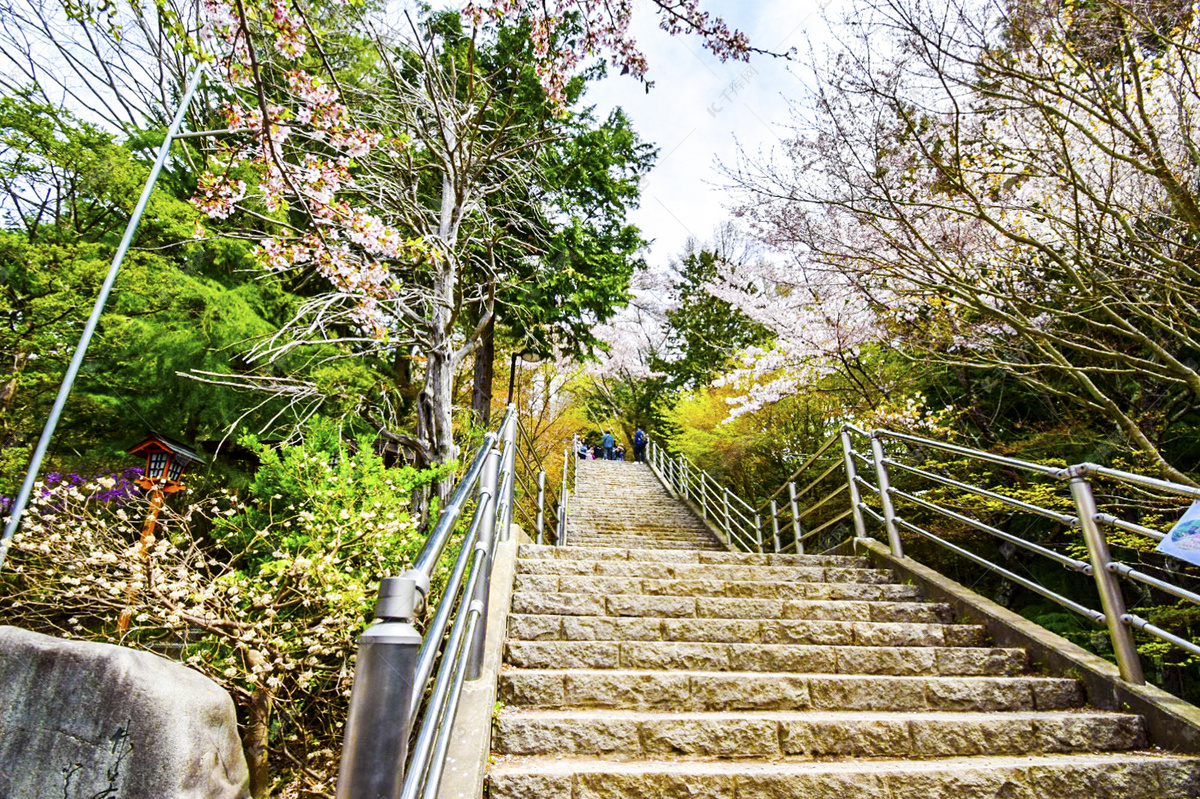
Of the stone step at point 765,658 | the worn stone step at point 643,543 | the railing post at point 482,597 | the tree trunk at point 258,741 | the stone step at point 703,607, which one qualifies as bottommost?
the tree trunk at point 258,741

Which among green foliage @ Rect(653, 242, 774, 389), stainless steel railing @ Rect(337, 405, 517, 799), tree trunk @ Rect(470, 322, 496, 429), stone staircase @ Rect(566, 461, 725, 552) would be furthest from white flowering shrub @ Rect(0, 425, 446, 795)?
green foliage @ Rect(653, 242, 774, 389)

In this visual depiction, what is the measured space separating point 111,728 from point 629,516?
8.59 meters

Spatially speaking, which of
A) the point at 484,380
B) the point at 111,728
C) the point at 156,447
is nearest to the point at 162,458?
the point at 156,447

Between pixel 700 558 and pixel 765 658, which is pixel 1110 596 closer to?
pixel 765 658

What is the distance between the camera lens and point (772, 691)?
251 cm

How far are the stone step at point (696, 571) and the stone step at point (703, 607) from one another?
0.48m

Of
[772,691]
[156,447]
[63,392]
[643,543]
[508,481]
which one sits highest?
[63,392]

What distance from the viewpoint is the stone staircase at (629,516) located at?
9375 millimetres

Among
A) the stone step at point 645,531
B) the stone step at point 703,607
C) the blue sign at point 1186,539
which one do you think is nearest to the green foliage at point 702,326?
the stone step at point 645,531

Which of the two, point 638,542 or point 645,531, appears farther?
point 645,531

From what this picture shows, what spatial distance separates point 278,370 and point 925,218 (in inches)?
335

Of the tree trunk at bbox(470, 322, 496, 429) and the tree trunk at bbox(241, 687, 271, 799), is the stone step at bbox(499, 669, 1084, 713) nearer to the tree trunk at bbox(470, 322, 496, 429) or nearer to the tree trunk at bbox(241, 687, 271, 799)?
the tree trunk at bbox(241, 687, 271, 799)

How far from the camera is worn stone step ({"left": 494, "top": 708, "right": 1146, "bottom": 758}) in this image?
2.14 metres

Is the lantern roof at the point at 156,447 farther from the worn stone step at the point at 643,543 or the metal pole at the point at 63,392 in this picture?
the worn stone step at the point at 643,543
